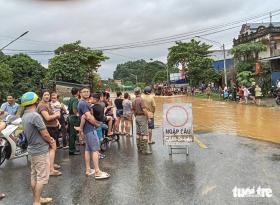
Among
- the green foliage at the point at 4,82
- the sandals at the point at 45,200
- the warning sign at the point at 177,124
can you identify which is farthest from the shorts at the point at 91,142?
the green foliage at the point at 4,82

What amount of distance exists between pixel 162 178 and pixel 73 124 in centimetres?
360

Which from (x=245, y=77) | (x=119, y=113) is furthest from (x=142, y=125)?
(x=245, y=77)

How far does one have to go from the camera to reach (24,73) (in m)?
49.7

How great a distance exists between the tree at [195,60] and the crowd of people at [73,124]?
40226 millimetres

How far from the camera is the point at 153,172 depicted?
27.9 feet

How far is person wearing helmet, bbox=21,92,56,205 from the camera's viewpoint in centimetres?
635

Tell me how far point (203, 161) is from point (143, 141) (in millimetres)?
1879

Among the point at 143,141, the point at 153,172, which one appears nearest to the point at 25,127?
the point at 153,172

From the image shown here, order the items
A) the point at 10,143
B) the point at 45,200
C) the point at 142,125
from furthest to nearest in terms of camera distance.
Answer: the point at 142,125, the point at 10,143, the point at 45,200

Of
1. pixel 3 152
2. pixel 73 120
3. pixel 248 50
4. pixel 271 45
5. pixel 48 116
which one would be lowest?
pixel 3 152

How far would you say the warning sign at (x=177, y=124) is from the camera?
1060cm

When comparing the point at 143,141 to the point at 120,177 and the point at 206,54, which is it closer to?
the point at 120,177

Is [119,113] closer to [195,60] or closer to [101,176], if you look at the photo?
[101,176]

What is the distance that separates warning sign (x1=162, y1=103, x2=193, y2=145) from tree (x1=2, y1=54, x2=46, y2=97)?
127ft
